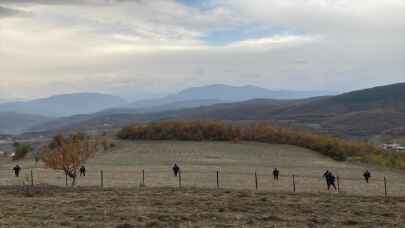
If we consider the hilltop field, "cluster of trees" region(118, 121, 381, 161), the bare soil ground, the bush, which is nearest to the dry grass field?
the hilltop field

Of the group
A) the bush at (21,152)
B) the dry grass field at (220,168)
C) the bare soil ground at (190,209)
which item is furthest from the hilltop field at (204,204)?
the bush at (21,152)

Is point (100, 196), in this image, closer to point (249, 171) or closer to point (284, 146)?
point (249, 171)

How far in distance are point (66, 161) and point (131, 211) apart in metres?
16.3

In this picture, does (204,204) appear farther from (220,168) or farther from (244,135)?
(244,135)

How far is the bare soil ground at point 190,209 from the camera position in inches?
848

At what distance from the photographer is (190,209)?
2536cm

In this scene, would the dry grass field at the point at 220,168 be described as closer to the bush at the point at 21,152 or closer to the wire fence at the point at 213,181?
the wire fence at the point at 213,181

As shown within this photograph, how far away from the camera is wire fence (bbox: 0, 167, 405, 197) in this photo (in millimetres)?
39688

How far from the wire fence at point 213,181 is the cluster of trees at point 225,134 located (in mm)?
33575

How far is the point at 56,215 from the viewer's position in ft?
76.9

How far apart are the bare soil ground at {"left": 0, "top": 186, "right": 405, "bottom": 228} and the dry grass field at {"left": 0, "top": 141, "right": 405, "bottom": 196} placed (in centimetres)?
699

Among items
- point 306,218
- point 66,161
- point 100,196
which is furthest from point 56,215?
point 66,161

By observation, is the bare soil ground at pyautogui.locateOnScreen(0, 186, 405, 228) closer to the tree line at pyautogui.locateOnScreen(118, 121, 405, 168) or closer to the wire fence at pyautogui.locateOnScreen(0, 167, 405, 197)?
the wire fence at pyautogui.locateOnScreen(0, 167, 405, 197)

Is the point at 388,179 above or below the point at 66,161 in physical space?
below
